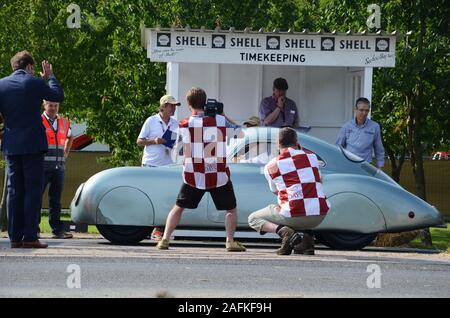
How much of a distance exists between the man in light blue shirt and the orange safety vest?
353 centimetres

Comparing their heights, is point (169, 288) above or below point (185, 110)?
below

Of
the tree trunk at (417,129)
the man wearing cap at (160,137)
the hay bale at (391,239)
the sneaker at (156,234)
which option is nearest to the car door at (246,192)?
the sneaker at (156,234)

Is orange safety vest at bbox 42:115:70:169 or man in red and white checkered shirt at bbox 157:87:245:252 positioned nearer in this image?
man in red and white checkered shirt at bbox 157:87:245:252

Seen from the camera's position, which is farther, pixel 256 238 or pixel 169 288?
pixel 256 238

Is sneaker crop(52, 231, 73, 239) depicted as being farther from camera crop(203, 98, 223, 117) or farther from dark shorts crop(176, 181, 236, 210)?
camera crop(203, 98, 223, 117)

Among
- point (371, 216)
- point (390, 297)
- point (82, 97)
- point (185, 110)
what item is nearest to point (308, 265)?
point (390, 297)

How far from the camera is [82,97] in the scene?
31.2 m

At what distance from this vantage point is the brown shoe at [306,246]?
11.2 meters

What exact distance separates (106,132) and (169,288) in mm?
18722

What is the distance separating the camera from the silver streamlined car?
12.7 meters

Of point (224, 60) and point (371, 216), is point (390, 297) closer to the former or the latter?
point (371, 216)

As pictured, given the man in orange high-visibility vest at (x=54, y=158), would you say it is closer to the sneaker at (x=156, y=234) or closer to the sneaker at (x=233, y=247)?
the sneaker at (x=156, y=234)

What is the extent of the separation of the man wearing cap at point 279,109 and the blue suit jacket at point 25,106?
5.38 meters

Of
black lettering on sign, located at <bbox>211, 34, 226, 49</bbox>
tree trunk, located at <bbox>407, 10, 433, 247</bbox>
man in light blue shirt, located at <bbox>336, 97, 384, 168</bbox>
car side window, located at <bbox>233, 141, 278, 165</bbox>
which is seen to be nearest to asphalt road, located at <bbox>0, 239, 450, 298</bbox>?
car side window, located at <bbox>233, 141, 278, 165</bbox>
